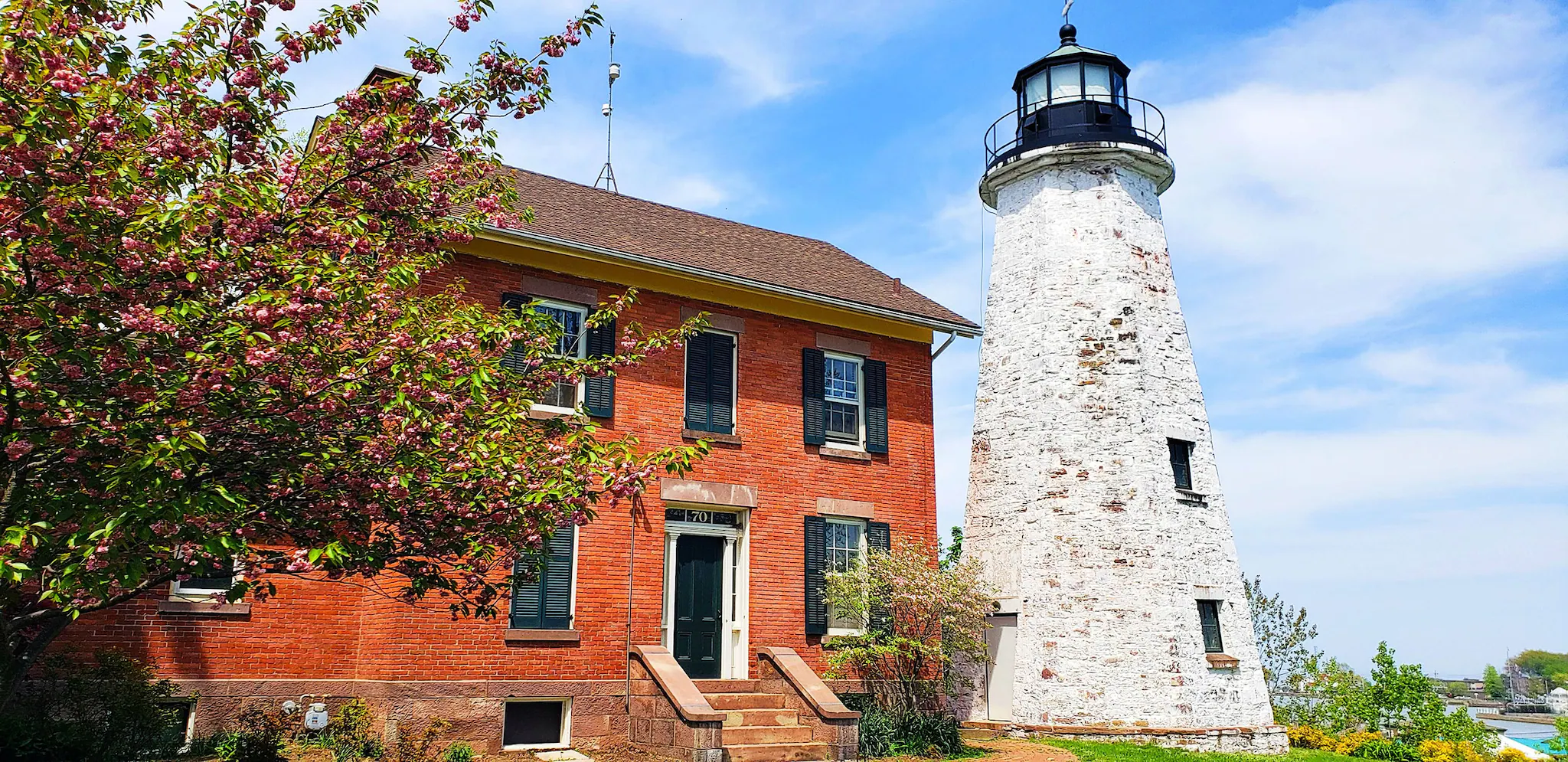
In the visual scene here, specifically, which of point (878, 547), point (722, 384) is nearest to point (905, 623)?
point (878, 547)

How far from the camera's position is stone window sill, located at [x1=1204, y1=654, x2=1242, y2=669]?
56.4 ft

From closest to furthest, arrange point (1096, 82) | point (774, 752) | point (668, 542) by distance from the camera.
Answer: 1. point (774, 752)
2. point (668, 542)
3. point (1096, 82)

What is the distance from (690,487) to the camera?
14.4m

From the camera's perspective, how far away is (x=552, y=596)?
1330 centimetres

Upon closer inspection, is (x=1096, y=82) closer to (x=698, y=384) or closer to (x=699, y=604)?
(x=698, y=384)

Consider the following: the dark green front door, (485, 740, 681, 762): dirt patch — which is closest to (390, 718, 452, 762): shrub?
(485, 740, 681, 762): dirt patch

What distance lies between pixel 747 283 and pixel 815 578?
14.0ft

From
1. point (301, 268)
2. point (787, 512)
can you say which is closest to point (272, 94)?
point (301, 268)

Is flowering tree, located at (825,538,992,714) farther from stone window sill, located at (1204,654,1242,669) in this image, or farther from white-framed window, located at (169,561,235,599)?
white-framed window, located at (169,561,235,599)

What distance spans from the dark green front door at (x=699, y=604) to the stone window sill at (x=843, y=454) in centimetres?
211

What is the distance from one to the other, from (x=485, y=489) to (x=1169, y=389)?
46.7ft

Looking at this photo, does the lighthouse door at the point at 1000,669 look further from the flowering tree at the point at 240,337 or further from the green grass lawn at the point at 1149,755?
the flowering tree at the point at 240,337

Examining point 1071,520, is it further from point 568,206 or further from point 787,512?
point 568,206

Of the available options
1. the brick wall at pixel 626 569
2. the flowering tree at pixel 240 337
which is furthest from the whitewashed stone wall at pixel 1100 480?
the flowering tree at pixel 240 337
